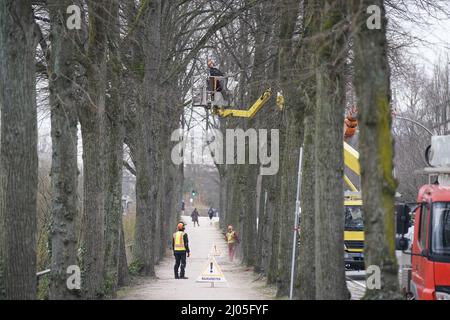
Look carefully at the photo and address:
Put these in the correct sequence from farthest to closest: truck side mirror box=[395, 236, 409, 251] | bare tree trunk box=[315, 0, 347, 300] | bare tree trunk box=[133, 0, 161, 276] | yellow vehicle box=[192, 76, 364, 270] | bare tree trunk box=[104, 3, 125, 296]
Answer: bare tree trunk box=[133, 0, 161, 276], yellow vehicle box=[192, 76, 364, 270], bare tree trunk box=[104, 3, 125, 296], truck side mirror box=[395, 236, 409, 251], bare tree trunk box=[315, 0, 347, 300]

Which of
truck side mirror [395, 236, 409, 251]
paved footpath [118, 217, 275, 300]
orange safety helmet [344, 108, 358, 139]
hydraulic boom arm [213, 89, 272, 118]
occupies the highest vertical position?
hydraulic boom arm [213, 89, 272, 118]

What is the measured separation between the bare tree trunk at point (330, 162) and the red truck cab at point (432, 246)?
1.80 metres

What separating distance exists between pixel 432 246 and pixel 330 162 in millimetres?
2510

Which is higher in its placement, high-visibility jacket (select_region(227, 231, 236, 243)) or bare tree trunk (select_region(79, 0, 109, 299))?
bare tree trunk (select_region(79, 0, 109, 299))

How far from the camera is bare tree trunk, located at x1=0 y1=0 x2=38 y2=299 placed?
42.6ft

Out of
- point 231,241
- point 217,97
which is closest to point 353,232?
point 217,97

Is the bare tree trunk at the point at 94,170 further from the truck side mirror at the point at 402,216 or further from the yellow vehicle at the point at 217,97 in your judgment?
the yellow vehicle at the point at 217,97

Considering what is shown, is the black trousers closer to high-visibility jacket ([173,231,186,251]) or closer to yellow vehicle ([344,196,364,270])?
high-visibility jacket ([173,231,186,251])

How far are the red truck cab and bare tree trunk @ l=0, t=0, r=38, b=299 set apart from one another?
6.42 meters

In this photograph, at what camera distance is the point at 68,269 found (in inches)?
580

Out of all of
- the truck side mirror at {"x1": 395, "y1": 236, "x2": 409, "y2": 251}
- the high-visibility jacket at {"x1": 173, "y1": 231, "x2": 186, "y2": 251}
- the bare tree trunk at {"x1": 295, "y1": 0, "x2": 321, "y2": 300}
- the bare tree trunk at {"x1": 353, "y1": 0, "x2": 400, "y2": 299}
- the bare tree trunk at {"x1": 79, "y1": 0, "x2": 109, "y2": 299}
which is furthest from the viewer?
the high-visibility jacket at {"x1": 173, "y1": 231, "x2": 186, "y2": 251}

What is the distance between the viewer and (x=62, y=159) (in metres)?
14.8

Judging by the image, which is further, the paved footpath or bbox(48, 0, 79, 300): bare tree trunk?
the paved footpath

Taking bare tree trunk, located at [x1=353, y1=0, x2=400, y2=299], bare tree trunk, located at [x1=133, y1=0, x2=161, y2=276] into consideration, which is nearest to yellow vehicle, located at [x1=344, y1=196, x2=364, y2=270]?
bare tree trunk, located at [x1=133, y1=0, x2=161, y2=276]
